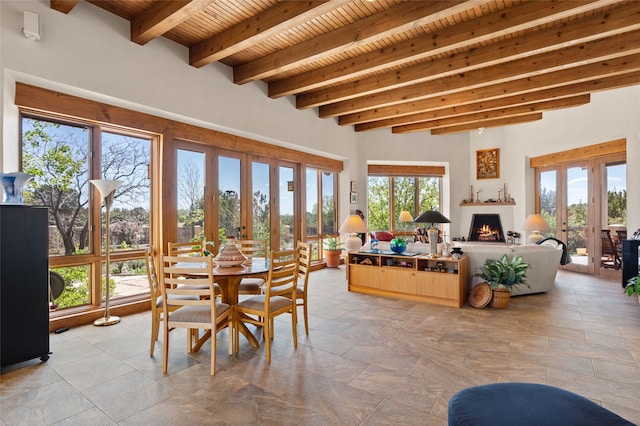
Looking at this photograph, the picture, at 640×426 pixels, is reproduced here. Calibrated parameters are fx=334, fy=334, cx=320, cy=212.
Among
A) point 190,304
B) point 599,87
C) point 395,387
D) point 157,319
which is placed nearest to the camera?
point 395,387

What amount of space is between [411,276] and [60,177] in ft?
14.8

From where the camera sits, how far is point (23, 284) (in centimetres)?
274

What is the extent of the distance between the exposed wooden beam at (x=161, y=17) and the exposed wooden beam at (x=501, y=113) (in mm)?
5791

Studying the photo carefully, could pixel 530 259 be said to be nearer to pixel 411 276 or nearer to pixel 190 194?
pixel 411 276

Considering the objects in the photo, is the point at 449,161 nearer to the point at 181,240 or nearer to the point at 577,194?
the point at 577,194

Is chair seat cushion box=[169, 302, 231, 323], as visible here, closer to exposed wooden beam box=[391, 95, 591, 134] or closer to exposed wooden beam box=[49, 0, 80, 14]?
exposed wooden beam box=[49, 0, 80, 14]

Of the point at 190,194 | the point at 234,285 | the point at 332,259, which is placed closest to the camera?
the point at 234,285

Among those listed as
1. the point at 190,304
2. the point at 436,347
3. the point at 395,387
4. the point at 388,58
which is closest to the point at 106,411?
the point at 190,304

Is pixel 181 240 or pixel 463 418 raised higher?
pixel 181 240

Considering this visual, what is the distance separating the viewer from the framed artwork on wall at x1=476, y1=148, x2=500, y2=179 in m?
8.71

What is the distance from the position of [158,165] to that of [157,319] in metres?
2.35

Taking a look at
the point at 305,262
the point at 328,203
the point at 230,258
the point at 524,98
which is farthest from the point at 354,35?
the point at 328,203

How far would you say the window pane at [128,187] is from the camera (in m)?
4.17

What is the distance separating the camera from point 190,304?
105 inches
